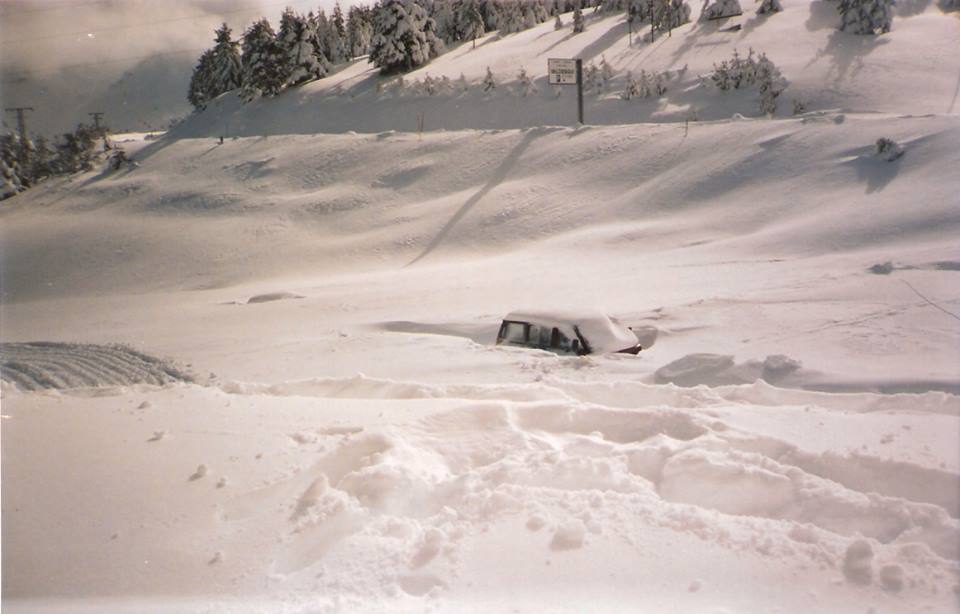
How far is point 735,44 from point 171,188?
31.1m

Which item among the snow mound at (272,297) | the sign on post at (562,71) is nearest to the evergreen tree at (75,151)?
the snow mound at (272,297)

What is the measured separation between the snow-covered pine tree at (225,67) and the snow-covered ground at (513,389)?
27241mm

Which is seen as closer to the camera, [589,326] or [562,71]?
[589,326]

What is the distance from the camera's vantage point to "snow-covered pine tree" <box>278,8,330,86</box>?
53.2 metres

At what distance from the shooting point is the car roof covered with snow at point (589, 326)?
9914 millimetres

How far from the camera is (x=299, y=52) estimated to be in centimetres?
5428

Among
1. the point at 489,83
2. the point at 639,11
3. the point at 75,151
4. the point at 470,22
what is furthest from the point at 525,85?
the point at 75,151

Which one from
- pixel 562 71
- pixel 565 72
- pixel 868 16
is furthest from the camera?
pixel 868 16

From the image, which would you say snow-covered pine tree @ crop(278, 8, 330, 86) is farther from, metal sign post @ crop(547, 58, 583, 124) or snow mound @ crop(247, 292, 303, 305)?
snow mound @ crop(247, 292, 303, 305)

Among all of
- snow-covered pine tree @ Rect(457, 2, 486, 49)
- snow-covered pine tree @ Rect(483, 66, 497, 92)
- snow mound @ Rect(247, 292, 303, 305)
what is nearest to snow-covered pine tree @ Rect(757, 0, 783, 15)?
snow-covered pine tree @ Rect(483, 66, 497, 92)

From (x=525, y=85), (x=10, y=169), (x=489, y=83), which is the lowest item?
(x=10, y=169)

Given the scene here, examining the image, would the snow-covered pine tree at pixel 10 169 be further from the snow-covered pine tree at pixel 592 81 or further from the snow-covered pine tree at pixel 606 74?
the snow-covered pine tree at pixel 606 74

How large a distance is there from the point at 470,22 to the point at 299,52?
13993mm

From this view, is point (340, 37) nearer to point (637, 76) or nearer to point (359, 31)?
point (359, 31)
